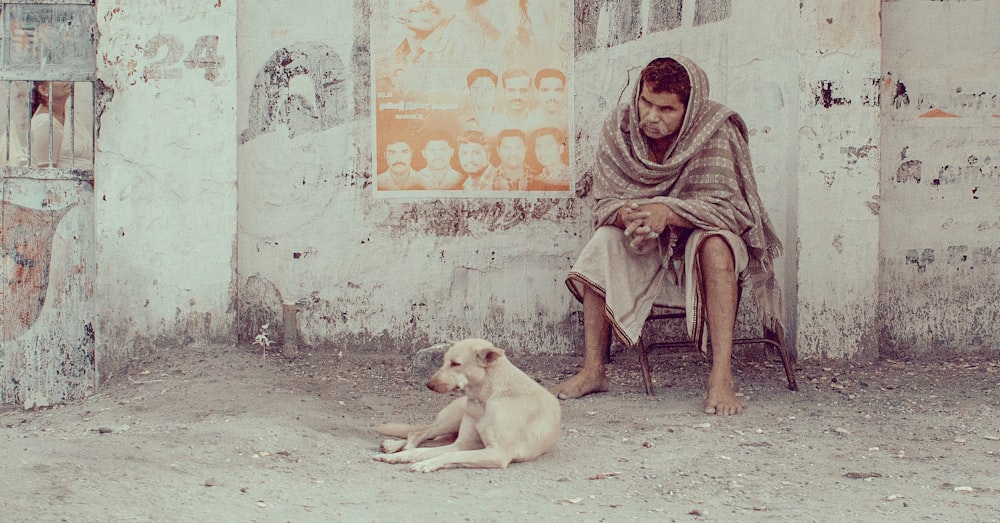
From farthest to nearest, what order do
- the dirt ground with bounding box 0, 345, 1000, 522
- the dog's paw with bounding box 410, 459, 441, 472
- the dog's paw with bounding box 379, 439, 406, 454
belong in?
the dog's paw with bounding box 379, 439, 406, 454
the dog's paw with bounding box 410, 459, 441, 472
the dirt ground with bounding box 0, 345, 1000, 522

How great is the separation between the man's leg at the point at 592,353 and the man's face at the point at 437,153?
110cm

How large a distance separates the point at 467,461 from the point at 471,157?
2.24 meters

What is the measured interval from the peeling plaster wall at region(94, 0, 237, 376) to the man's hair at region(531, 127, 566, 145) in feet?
4.85

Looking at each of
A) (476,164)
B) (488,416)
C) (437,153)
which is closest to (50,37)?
(437,153)

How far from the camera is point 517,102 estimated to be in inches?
218

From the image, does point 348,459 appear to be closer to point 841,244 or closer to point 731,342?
point 731,342

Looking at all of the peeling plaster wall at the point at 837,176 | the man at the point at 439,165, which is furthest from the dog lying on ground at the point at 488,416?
the peeling plaster wall at the point at 837,176

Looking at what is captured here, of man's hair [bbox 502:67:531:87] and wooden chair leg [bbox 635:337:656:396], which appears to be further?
man's hair [bbox 502:67:531:87]

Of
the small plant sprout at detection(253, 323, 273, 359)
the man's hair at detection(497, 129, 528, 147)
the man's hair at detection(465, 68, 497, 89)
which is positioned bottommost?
the small plant sprout at detection(253, 323, 273, 359)

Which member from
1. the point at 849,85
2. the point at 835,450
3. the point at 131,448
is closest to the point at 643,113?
the point at 849,85

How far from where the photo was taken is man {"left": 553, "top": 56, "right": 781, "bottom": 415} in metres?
4.73

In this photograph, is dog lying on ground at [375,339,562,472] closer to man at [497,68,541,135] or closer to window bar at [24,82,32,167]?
man at [497,68,541,135]

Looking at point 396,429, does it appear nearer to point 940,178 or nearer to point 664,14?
point 664,14

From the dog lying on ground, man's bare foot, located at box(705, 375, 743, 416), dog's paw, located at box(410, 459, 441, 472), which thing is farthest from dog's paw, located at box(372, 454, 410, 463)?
man's bare foot, located at box(705, 375, 743, 416)
